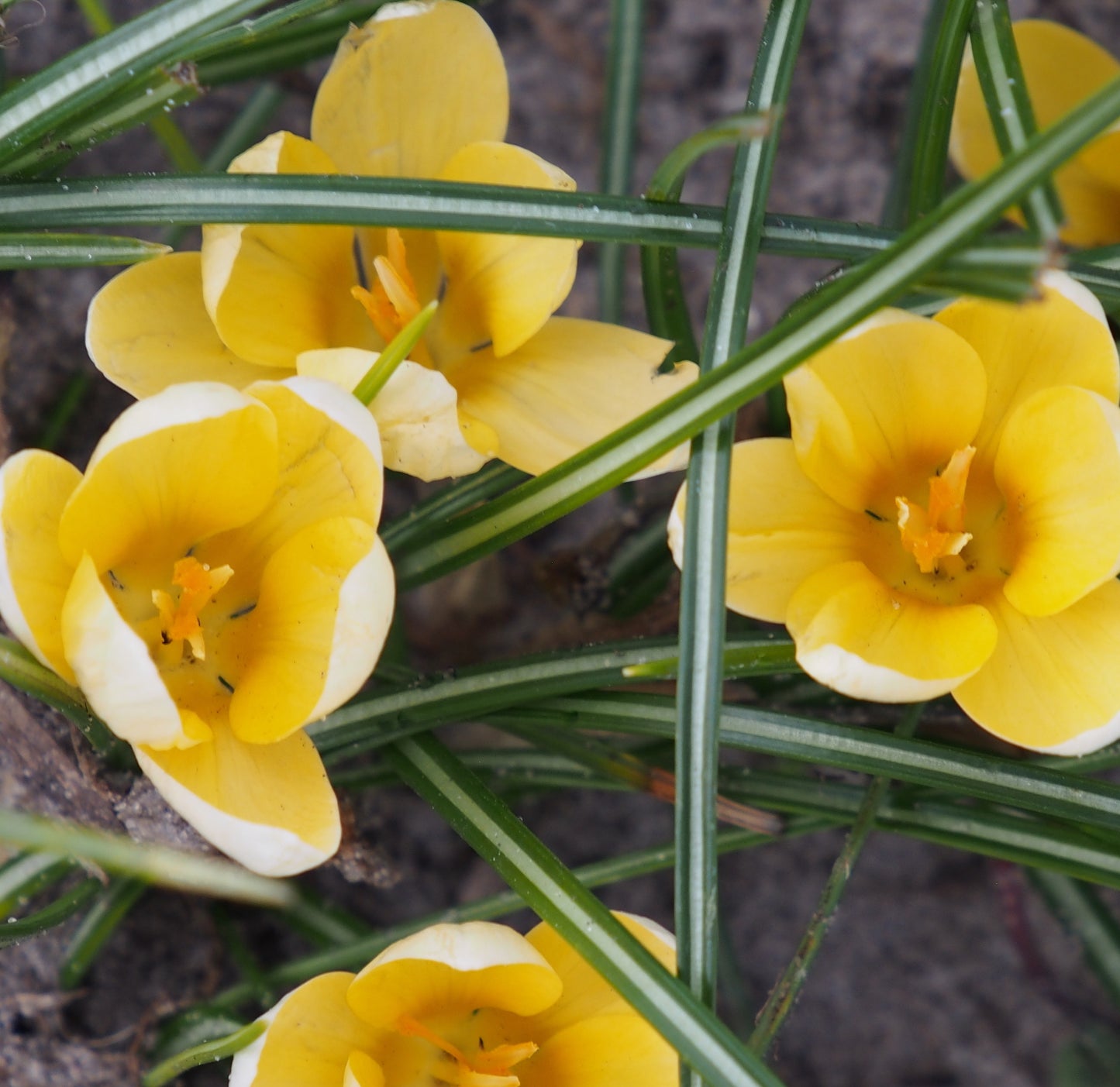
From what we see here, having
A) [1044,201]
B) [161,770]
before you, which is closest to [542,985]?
[161,770]

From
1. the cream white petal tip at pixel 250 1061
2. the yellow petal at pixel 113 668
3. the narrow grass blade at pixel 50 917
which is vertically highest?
the yellow petal at pixel 113 668

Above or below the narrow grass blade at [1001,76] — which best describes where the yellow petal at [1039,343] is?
below

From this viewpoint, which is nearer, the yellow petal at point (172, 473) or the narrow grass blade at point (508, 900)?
the yellow petal at point (172, 473)

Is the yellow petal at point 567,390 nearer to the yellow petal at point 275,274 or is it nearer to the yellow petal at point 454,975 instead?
the yellow petal at point 275,274

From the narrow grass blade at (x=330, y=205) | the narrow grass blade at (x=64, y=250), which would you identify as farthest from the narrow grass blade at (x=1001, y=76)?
the narrow grass blade at (x=64, y=250)

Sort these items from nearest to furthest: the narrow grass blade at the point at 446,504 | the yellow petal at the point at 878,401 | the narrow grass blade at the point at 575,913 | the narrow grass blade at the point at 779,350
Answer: the narrow grass blade at the point at 779,350
the narrow grass blade at the point at 575,913
the yellow petal at the point at 878,401
the narrow grass blade at the point at 446,504

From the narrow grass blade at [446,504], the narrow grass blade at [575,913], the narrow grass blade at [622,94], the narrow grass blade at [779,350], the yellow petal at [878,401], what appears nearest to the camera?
the narrow grass blade at [779,350]
